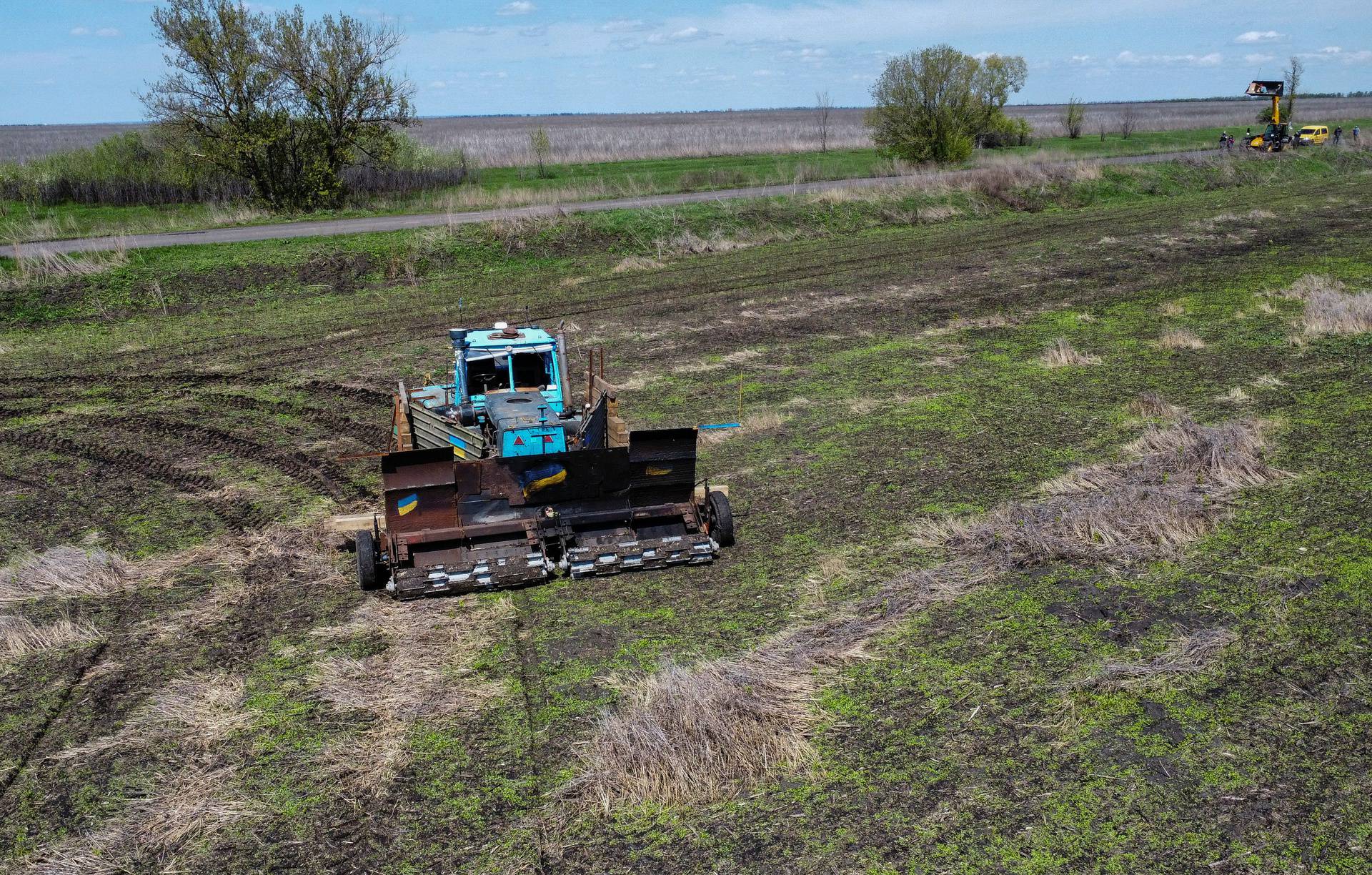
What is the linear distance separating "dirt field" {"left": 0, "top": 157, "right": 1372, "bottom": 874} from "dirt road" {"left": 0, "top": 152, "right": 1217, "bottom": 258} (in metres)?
11.0

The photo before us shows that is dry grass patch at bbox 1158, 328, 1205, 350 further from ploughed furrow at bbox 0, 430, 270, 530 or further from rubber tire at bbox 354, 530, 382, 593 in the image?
ploughed furrow at bbox 0, 430, 270, 530

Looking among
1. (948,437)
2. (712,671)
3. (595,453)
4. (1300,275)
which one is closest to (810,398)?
(948,437)

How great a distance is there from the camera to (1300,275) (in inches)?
1005

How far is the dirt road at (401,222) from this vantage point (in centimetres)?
2969

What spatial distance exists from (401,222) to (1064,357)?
81.8ft

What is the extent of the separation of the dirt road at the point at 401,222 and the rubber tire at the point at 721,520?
75.6 feet

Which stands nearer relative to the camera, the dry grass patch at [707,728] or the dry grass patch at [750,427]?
the dry grass patch at [707,728]

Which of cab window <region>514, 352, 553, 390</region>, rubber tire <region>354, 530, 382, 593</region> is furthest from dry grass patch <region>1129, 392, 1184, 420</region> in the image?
rubber tire <region>354, 530, 382, 593</region>

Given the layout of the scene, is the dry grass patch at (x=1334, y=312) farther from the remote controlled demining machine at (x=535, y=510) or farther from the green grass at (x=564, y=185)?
the green grass at (x=564, y=185)

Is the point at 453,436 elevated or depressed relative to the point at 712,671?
elevated

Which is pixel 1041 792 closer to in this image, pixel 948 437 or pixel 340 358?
pixel 948 437

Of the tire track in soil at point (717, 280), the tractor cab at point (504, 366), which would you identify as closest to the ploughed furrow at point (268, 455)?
the tractor cab at point (504, 366)

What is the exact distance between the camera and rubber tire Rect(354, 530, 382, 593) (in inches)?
404

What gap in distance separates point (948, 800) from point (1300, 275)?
24298mm
